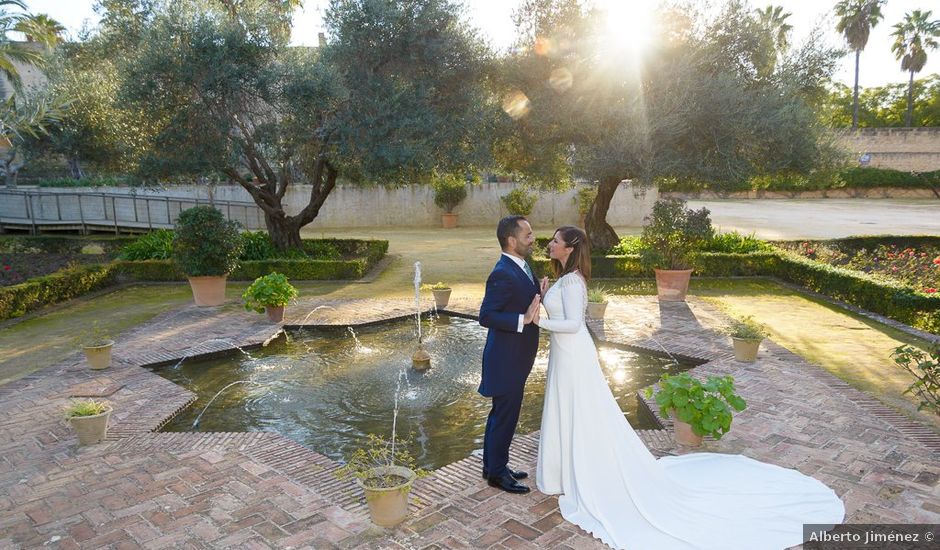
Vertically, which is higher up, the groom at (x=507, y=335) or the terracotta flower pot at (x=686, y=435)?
the groom at (x=507, y=335)

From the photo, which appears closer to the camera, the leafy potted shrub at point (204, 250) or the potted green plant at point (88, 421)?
the potted green plant at point (88, 421)

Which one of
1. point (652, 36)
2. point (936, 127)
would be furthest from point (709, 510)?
point (936, 127)

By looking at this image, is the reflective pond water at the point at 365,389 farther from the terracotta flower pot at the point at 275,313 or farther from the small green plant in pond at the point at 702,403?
the small green plant in pond at the point at 702,403

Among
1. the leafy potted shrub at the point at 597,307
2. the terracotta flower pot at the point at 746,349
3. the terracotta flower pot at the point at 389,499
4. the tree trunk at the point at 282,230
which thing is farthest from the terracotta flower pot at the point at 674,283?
the tree trunk at the point at 282,230

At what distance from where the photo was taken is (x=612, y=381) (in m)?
7.81

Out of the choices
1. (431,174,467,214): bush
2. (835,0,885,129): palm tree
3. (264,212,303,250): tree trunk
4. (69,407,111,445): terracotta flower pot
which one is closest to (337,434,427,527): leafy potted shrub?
(69,407,111,445): terracotta flower pot

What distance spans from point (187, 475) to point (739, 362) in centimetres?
710

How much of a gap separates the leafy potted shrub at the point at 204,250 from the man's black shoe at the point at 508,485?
939 centimetres

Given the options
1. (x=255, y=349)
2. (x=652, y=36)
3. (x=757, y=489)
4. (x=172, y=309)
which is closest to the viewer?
(x=757, y=489)

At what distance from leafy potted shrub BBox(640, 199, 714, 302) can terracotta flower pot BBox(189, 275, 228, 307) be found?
30.5 ft

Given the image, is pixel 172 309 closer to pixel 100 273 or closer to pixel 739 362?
pixel 100 273

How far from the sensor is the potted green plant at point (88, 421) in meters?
5.70

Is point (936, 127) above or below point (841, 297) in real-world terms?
above

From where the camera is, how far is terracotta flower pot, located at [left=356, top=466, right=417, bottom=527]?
4.15m
